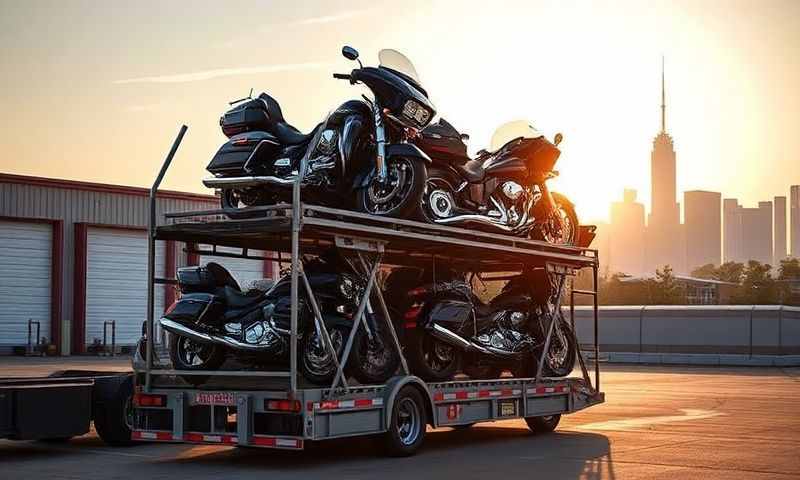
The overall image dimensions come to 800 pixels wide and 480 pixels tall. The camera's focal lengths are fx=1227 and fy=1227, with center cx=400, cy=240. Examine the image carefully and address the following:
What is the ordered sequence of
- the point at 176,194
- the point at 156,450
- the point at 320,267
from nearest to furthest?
the point at 320,267 < the point at 156,450 < the point at 176,194

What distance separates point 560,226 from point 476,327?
8.26ft

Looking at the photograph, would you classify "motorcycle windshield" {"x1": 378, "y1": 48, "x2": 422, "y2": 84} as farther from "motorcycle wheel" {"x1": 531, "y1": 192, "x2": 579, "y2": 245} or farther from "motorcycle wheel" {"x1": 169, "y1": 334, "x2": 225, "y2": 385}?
"motorcycle wheel" {"x1": 169, "y1": 334, "x2": 225, "y2": 385}

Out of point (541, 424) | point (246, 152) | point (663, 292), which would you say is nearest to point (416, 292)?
point (246, 152)

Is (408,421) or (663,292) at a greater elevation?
(663,292)

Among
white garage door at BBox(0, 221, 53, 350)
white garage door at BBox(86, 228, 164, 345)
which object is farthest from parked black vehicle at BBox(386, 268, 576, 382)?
white garage door at BBox(0, 221, 53, 350)

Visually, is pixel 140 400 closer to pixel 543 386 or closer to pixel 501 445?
pixel 501 445

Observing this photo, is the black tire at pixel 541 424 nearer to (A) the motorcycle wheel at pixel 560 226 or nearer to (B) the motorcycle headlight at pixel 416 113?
(A) the motorcycle wheel at pixel 560 226

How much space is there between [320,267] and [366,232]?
84cm

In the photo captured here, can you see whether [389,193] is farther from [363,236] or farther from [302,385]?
[302,385]

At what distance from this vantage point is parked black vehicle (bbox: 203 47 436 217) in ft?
46.1

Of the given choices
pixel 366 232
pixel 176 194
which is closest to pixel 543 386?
pixel 366 232

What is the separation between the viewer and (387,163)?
47.0 feet

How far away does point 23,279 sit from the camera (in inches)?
1618

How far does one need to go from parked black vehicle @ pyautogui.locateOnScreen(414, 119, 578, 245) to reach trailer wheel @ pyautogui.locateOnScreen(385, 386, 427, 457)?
2189 mm
